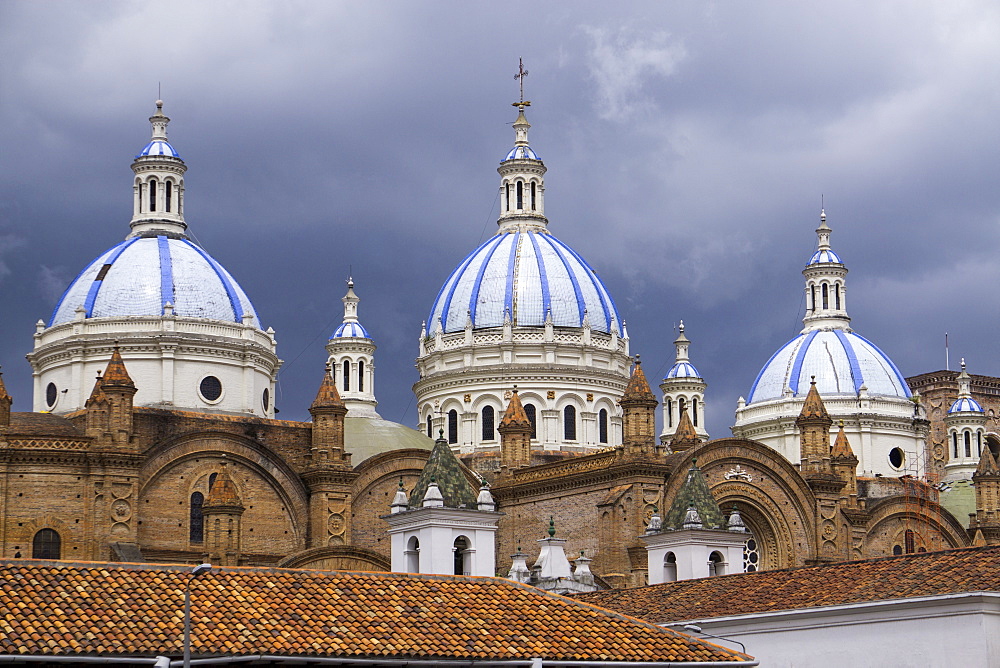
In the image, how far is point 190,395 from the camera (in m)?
64.6

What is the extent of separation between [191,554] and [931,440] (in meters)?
50.9

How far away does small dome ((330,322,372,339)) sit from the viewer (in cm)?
8662

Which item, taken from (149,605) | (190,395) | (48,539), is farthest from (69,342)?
(149,605)

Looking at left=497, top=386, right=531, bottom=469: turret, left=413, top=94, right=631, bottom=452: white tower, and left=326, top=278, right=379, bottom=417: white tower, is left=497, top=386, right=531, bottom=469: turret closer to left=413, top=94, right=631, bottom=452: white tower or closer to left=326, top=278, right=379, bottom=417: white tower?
left=413, top=94, right=631, bottom=452: white tower

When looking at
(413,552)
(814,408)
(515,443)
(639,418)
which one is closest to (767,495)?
(814,408)

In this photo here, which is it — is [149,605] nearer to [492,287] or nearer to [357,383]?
[492,287]

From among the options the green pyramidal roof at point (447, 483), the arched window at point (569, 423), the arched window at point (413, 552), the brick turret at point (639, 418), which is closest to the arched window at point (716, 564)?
the brick turret at point (639, 418)

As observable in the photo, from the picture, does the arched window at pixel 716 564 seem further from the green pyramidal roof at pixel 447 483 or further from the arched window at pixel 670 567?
the green pyramidal roof at pixel 447 483

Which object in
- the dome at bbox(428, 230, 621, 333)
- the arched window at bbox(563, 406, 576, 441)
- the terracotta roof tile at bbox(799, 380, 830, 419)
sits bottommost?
the terracotta roof tile at bbox(799, 380, 830, 419)

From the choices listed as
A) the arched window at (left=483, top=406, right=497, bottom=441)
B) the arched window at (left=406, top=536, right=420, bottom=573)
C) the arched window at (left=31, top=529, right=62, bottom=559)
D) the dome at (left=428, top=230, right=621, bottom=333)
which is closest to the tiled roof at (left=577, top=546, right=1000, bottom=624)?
the arched window at (left=406, top=536, right=420, bottom=573)

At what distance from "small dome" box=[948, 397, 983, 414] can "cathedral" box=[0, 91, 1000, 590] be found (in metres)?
0.12

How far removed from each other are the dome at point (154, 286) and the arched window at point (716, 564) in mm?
21519

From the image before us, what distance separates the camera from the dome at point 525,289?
7719 centimetres

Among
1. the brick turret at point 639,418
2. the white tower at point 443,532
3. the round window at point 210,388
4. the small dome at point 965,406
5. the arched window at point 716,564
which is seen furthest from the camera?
the small dome at point 965,406
